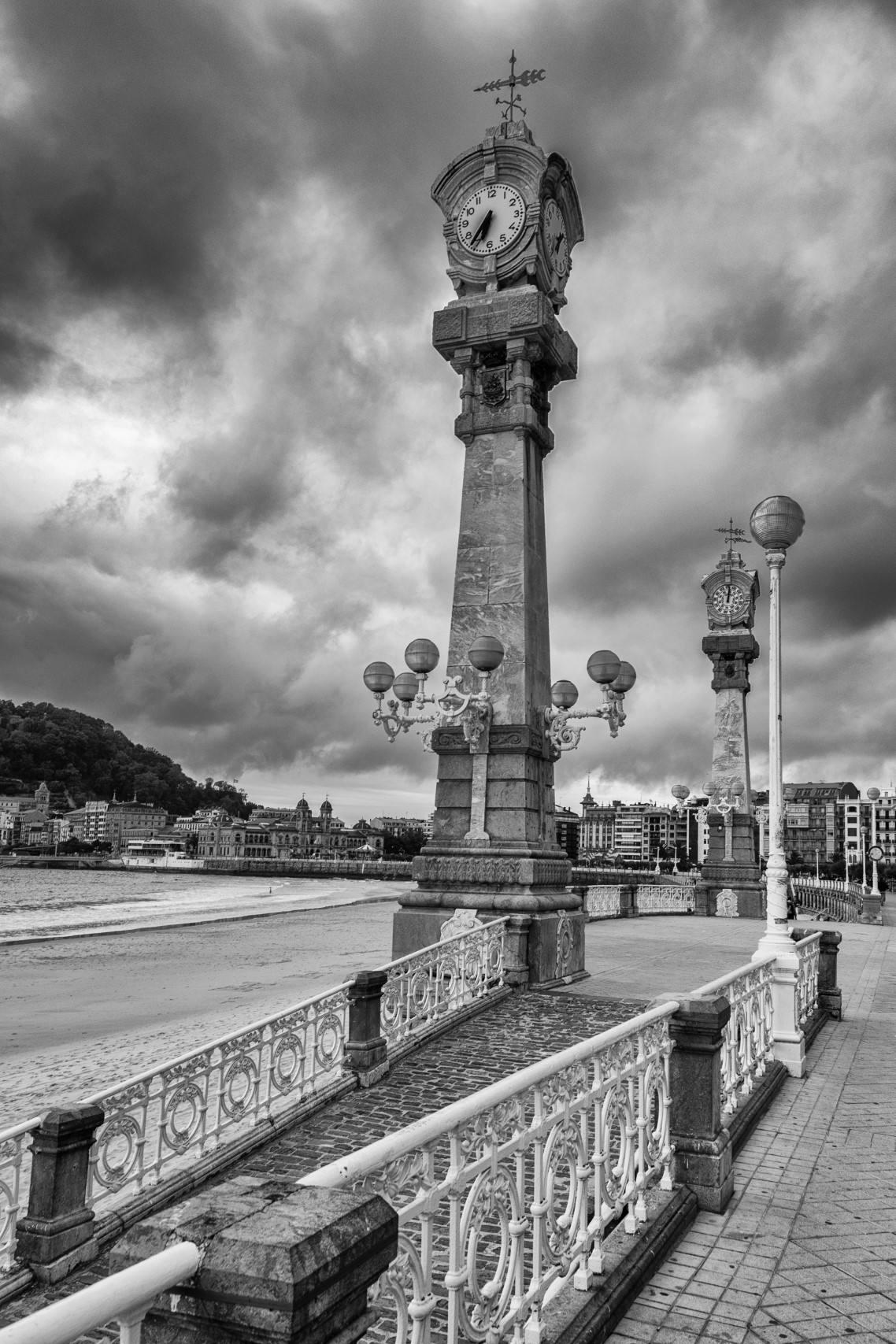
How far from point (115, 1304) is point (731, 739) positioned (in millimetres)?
34982

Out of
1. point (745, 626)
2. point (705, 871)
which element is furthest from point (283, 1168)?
point (745, 626)

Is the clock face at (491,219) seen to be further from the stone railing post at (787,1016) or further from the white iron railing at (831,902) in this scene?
the white iron railing at (831,902)

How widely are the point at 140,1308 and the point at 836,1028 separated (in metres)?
12.2

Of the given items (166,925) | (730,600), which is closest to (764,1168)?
(730,600)

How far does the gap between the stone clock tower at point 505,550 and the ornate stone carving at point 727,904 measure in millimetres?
19872

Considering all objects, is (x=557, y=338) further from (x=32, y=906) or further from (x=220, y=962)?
(x=32, y=906)

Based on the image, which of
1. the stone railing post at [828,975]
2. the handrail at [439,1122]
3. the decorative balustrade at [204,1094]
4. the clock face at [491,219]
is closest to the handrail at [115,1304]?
the handrail at [439,1122]

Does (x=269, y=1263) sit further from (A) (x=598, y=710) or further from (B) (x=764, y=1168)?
(A) (x=598, y=710)

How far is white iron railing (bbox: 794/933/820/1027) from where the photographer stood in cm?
1097

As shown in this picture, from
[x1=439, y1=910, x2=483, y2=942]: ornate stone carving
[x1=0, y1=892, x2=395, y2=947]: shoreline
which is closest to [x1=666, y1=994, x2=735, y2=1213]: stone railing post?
[x1=439, y1=910, x2=483, y2=942]: ornate stone carving

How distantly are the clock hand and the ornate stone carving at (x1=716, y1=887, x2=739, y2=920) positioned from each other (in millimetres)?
24312

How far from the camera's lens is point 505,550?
51.5 feet

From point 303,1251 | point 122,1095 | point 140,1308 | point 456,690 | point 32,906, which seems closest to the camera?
point 140,1308

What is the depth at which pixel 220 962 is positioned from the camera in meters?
27.6
